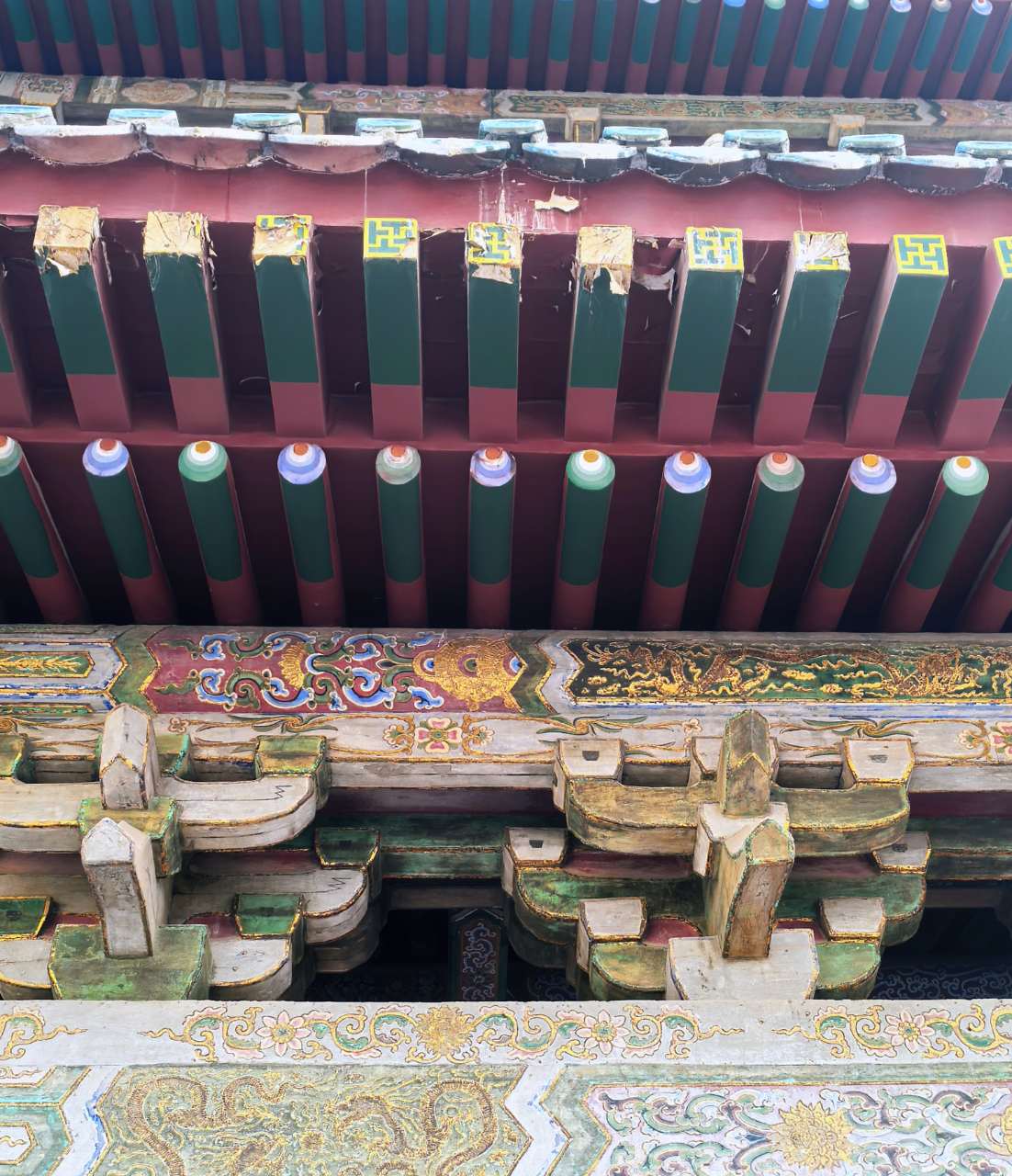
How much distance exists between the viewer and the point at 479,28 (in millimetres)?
9305

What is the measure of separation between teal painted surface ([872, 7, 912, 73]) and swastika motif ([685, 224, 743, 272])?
440 cm

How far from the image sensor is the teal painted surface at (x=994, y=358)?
245 inches

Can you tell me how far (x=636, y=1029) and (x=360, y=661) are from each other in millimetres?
2471

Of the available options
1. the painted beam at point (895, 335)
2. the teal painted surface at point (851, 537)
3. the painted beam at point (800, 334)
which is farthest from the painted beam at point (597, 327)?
the teal painted surface at point (851, 537)

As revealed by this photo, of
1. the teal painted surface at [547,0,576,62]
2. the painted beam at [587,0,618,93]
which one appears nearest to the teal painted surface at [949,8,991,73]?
the painted beam at [587,0,618,93]

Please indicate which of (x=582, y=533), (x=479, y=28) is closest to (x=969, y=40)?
(x=479, y=28)

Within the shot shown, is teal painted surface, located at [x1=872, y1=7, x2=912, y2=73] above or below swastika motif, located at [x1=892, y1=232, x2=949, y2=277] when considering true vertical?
above

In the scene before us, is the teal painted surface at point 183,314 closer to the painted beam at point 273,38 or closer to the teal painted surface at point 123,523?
the teal painted surface at point 123,523

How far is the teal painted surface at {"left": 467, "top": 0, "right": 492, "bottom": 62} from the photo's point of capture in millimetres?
9141

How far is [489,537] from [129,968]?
8.69ft

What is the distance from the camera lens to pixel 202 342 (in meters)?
6.29

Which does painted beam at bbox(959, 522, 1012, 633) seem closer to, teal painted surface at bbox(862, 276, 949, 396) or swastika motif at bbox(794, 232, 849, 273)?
teal painted surface at bbox(862, 276, 949, 396)

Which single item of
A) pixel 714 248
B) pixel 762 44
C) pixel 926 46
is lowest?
pixel 714 248

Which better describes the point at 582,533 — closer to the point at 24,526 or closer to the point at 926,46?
the point at 24,526
